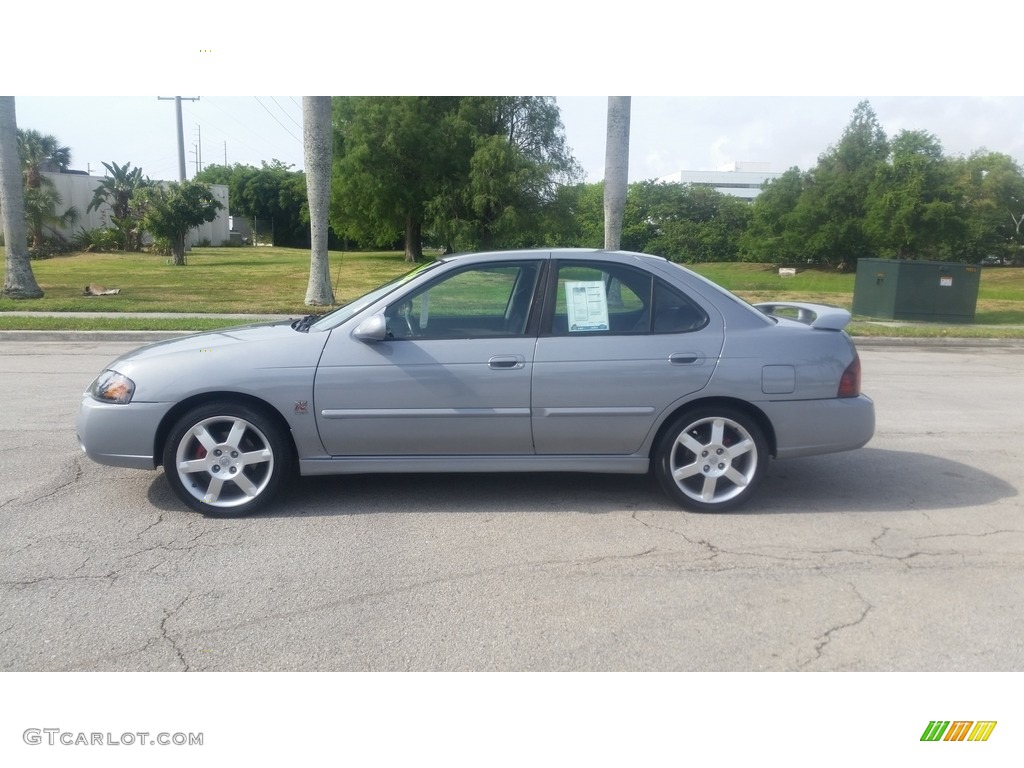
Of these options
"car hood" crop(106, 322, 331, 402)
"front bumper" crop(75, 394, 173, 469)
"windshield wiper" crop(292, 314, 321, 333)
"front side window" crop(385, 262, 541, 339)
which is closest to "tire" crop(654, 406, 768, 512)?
"front side window" crop(385, 262, 541, 339)

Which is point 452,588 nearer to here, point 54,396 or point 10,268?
point 54,396

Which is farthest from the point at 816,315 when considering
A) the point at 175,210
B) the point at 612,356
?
the point at 175,210

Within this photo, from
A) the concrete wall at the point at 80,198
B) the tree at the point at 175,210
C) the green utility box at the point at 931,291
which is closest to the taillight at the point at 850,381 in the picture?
the green utility box at the point at 931,291

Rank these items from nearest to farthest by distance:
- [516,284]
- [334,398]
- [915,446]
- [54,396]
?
[334,398], [516,284], [915,446], [54,396]

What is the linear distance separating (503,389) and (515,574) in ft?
3.93

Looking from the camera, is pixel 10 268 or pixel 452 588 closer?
A: pixel 452 588

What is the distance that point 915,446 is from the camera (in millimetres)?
7227

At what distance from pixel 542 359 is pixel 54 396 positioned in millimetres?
6029

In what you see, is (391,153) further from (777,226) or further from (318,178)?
(318,178)

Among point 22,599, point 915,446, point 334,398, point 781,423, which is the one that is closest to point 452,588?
point 334,398

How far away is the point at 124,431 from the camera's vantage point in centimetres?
500

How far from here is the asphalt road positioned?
3.57m

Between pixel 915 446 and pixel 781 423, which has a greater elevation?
pixel 781 423

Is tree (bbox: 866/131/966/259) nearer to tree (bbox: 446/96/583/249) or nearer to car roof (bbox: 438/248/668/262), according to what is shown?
tree (bbox: 446/96/583/249)
